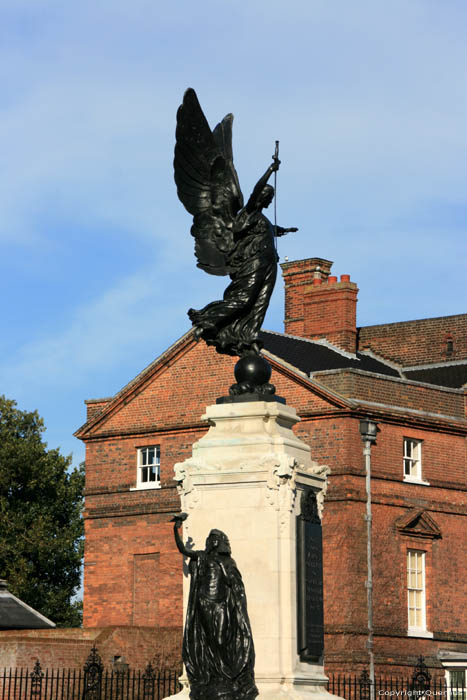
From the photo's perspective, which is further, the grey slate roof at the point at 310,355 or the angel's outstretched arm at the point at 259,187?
the grey slate roof at the point at 310,355

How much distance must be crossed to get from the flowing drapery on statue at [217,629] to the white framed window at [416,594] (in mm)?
26256

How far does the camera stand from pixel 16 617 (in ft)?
138

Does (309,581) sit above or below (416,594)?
below

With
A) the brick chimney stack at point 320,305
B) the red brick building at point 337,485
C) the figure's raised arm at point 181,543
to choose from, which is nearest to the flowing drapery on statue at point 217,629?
the figure's raised arm at point 181,543

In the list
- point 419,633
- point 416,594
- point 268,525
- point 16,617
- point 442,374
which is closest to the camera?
point 268,525

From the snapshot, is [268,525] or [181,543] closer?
[181,543]

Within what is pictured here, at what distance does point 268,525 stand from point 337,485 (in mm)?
24937

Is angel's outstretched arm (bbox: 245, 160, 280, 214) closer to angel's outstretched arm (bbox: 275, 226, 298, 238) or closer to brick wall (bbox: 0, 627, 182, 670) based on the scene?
angel's outstretched arm (bbox: 275, 226, 298, 238)

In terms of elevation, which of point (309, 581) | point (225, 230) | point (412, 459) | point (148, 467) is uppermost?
point (148, 467)

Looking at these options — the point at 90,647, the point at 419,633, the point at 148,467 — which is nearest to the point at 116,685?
the point at 90,647

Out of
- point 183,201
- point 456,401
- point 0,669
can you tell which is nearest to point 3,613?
point 0,669

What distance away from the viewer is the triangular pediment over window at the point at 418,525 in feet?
138

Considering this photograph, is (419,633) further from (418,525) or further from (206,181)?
(206,181)

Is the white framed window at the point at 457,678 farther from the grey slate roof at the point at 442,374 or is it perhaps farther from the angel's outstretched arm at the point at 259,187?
the angel's outstretched arm at the point at 259,187
